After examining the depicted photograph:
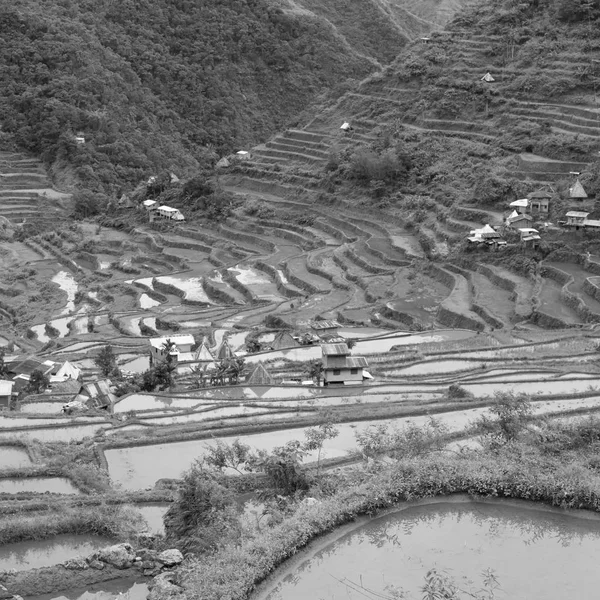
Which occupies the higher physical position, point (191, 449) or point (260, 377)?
point (191, 449)

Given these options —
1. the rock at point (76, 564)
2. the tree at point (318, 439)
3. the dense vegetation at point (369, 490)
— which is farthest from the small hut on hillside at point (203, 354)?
the rock at point (76, 564)

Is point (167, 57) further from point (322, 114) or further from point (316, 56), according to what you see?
point (322, 114)

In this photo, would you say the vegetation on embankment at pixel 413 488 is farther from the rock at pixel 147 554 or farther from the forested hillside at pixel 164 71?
the forested hillside at pixel 164 71

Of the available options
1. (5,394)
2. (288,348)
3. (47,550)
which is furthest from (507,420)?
(5,394)

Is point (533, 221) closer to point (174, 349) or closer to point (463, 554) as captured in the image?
point (174, 349)

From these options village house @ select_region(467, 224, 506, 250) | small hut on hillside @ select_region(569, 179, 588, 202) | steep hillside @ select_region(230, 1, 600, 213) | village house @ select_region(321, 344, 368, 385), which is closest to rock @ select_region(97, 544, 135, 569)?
village house @ select_region(321, 344, 368, 385)

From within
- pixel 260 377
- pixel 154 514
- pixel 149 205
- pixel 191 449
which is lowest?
pixel 149 205

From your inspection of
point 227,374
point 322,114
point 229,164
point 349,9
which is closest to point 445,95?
point 322,114

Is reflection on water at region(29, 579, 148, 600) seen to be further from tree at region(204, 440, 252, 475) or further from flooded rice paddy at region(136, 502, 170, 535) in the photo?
tree at region(204, 440, 252, 475)
